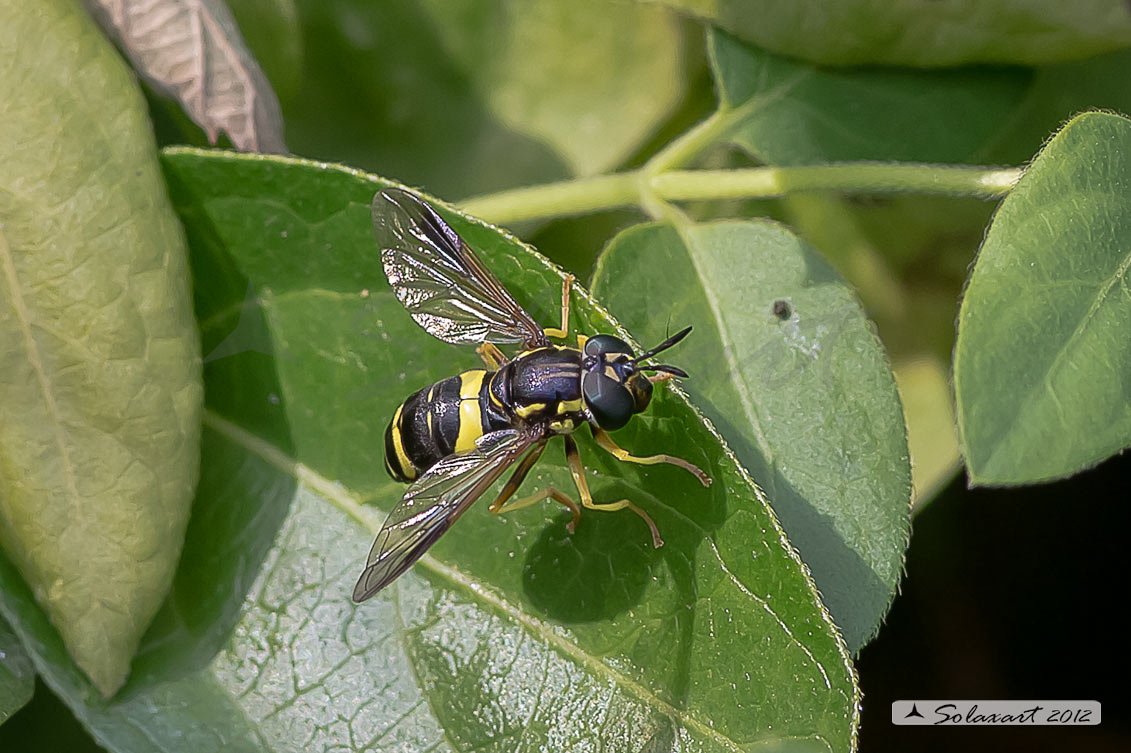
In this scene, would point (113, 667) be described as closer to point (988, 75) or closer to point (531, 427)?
point (531, 427)

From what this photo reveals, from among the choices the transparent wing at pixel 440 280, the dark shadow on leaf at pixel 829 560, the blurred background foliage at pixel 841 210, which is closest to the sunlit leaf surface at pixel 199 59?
the blurred background foliage at pixel 841 210

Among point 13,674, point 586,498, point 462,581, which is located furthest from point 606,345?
point 13,674

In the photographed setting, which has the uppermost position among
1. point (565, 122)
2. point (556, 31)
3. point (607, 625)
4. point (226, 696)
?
point (556, 31)

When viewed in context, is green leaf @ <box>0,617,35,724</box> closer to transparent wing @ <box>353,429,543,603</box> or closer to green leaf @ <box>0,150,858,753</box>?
green leaf @ <box>0,150,858,753</box>

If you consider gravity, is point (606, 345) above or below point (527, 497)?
above

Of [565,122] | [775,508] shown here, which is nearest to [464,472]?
[775,508]

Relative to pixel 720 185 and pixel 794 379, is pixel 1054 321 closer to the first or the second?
pixel 794 379

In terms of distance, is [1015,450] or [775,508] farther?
[775,508]
